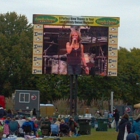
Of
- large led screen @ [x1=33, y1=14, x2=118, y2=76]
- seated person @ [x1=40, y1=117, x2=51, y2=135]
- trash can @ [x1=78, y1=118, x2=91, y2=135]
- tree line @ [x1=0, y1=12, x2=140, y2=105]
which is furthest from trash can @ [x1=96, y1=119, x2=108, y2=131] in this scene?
tree line @ [x1=0, y1=12, x2=140, y2=105]

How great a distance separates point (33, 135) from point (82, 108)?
27096 millimetres

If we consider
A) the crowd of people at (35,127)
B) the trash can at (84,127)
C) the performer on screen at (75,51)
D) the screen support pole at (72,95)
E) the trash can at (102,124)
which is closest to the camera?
the crowd of people at (35,127)

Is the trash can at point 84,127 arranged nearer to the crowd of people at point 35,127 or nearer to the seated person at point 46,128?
the crowd of people at point 35,127

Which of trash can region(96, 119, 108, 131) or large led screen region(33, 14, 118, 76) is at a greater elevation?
large led screen region(33, 14, 118, 76)

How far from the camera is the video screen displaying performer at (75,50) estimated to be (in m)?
40.6

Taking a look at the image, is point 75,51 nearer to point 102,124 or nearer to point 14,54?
point 102,124

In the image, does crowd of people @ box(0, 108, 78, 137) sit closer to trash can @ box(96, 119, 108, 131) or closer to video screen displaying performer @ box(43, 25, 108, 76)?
trash can @ box(96, 119, 108, 131)

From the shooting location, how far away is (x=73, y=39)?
4056 cm

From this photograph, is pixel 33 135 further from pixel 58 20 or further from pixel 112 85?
pixel 112 85

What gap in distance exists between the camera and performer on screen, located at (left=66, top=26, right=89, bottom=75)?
133 feet

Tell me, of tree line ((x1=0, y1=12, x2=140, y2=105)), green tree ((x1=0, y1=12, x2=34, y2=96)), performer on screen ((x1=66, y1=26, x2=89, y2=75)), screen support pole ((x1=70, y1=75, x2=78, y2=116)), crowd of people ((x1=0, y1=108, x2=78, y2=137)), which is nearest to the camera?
crowd of people ((x1=0, y1=108, x2=78, y2=137))

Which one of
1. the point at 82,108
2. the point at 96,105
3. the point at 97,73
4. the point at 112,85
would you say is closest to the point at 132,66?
the point at 112,85

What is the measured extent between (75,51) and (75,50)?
78 millimetres

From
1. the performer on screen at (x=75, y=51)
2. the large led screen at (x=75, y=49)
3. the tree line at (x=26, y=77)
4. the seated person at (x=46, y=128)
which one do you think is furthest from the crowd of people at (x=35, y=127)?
the tree line at (x=26, y=77)
